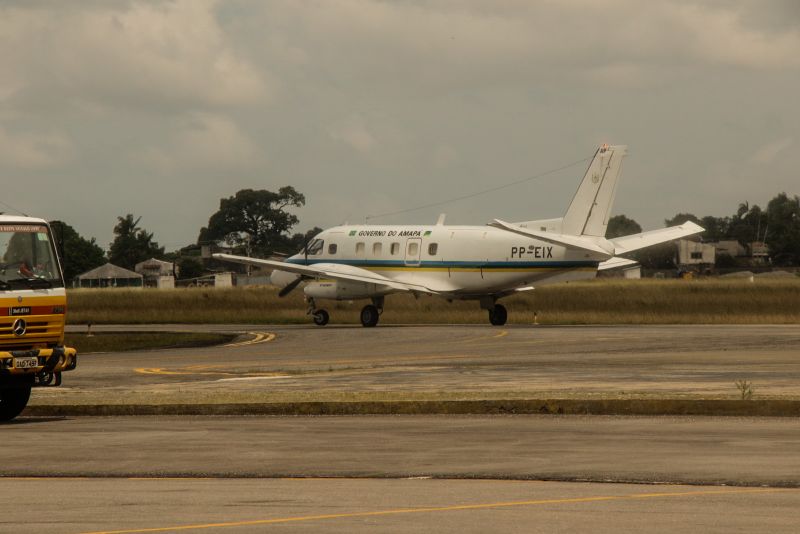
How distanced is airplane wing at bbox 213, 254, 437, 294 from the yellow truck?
2819 cm

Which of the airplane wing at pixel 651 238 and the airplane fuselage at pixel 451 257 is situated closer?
the airplane fuselage at pixel 451 257

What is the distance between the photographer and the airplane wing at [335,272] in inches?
1965

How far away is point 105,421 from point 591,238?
94.7ft

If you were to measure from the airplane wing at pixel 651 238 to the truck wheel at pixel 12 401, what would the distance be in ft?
96.7

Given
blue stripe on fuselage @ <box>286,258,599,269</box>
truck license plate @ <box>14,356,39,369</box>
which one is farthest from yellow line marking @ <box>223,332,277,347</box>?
truck license plate @ <box>14,356,39,369</box>

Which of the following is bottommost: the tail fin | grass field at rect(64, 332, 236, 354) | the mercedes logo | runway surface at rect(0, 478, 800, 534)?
runway surface at rect(0, 478, 800, 534)

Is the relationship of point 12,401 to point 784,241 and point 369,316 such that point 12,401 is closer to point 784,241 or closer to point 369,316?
point 369,316

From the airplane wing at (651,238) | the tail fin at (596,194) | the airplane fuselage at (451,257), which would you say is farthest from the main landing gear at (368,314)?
the airplane wing at (651,238)

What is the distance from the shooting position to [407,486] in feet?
43.0

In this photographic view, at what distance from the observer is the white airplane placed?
46.9 metres

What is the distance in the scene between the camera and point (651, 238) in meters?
50.0

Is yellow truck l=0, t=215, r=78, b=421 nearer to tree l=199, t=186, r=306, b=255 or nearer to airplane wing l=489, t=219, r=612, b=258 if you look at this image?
airplane wing l=489, t=219, r=612, b=258

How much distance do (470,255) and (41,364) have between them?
30016 mm

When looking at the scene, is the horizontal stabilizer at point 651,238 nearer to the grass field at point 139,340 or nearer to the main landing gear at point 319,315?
the main landing gear at point 319,315
